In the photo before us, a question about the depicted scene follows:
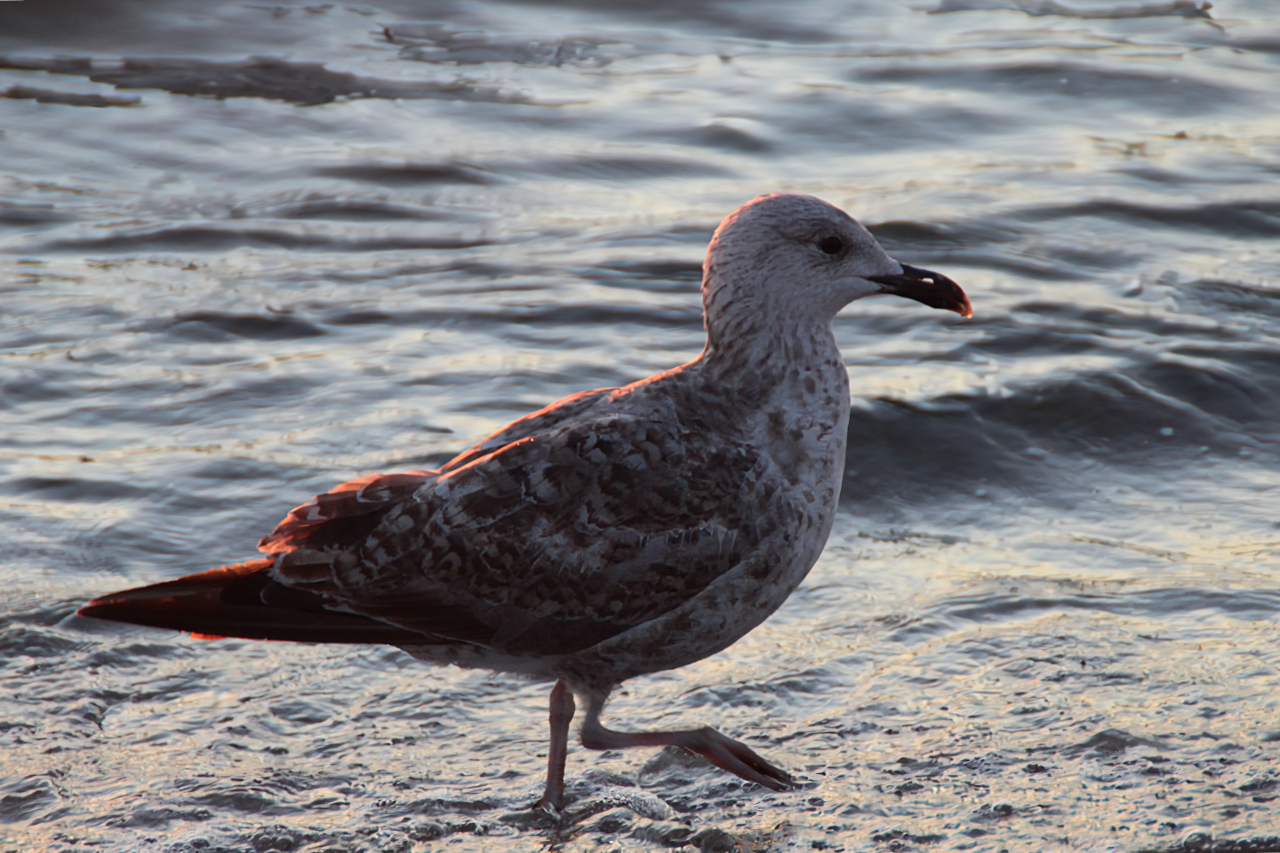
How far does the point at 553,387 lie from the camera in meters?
8.16

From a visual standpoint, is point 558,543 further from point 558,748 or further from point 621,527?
point 558,748

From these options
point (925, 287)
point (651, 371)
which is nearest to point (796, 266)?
point (925, 287)

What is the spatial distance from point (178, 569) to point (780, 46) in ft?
Answer: 34.3

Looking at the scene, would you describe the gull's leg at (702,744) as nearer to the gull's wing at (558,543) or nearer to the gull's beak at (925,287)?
the gull's wing at (558,543)

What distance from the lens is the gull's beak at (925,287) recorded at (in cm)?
492

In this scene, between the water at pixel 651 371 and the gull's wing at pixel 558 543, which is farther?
the water at pixel 651 371

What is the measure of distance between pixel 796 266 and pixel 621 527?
1.02m

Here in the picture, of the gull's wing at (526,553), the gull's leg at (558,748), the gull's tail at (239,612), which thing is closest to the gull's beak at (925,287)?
the gull's wing at (526,553)

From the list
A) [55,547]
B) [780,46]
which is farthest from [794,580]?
[780,46]

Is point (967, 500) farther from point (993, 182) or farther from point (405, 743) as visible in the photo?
point (993, 182)

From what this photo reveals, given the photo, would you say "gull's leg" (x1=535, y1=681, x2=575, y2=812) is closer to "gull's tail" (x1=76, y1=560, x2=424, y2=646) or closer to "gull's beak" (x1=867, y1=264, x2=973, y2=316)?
"gull's tail" (x1=76, y1=560, x2=424, y2=646)

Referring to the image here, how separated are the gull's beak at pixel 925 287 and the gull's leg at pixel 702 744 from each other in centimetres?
154

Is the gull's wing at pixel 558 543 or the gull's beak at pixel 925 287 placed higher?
the gull's beak at pixel 925 287

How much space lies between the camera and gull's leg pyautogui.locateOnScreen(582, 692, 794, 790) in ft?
15.6
